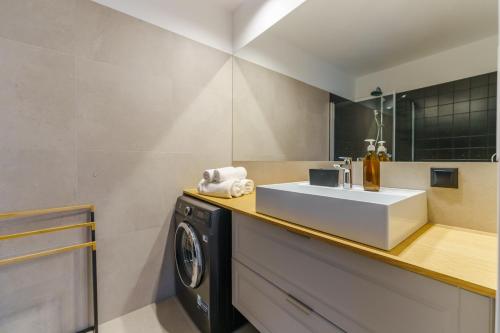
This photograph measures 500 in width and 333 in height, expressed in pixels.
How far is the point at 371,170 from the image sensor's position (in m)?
1.13

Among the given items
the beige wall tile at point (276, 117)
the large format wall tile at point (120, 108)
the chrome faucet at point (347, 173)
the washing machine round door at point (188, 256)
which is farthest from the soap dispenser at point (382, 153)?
the large format wall tile at point (120, 108)

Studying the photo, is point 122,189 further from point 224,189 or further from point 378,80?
point 378,80

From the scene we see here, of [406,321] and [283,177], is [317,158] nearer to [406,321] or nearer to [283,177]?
[283,177]

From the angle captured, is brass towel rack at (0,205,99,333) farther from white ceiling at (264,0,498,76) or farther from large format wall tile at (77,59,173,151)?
white ceiling at (264,0,498,76)

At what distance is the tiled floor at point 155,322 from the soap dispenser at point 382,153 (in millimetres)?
1254

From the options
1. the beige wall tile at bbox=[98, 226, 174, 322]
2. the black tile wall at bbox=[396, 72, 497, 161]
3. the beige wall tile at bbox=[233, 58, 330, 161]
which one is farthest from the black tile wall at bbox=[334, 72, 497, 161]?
the beige wall tile at bbox=[98, 226, 174, 322]

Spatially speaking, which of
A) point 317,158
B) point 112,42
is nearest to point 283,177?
point 317,158

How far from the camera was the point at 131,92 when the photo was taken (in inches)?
59.7

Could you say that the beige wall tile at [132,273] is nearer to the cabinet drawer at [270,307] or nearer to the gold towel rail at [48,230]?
the gold towel rail at [48,230]

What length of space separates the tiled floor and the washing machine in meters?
0.08

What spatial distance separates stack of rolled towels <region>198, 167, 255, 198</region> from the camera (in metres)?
1.50

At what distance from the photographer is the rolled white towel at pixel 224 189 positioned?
149 centimetres

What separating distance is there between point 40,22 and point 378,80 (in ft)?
5.96

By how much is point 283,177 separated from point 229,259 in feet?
2.35
